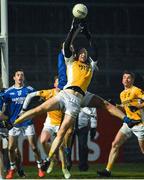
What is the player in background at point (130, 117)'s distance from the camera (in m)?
15.3

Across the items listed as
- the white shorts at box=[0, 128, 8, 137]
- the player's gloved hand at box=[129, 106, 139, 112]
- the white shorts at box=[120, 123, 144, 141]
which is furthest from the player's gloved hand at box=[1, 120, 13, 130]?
the player's gloved hand at box=[129, 106, 139, 112]

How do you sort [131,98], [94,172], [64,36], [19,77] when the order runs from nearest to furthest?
1. [131,98]
2. [19,77]
3. [94,172]
4. [64,36]

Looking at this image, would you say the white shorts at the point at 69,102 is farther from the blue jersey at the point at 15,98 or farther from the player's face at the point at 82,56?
the blue jersey at the point at 15,98

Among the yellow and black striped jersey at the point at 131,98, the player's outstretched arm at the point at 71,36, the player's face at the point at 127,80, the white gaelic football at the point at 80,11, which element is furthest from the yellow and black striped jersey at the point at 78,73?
the yellow and black striped jersey at the point at 131,98

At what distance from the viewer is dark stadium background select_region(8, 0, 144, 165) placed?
2531cm

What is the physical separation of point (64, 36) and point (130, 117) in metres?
11.0

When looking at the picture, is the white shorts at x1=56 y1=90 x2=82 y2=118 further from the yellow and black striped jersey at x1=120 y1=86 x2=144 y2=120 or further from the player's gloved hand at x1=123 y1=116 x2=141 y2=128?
the yellow and black striped jersey at x1=120 y1=86 x2=144 y2=120

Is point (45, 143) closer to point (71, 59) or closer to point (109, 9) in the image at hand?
point (71, 59)

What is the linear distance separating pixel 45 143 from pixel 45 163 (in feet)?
12.1

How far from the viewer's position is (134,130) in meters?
15.4

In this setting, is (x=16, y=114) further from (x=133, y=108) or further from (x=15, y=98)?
(x=133, y=108)

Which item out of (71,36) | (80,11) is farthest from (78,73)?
(80,11)

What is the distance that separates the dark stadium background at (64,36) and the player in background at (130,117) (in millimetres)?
8501

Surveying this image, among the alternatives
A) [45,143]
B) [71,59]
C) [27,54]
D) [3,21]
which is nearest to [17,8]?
[27,54]
